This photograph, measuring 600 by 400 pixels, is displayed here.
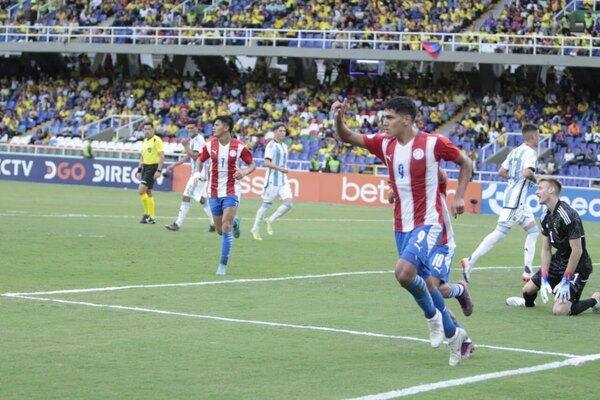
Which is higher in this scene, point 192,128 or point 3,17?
point 3,17

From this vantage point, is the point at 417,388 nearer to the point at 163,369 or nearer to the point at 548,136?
the point at 163,369

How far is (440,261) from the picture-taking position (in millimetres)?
10000

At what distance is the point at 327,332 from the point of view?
10836mm

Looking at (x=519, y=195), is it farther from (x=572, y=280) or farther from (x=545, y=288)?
(x=572, y=280)

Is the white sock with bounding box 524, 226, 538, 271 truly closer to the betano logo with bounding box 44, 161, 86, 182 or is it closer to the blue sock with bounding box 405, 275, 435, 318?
the blue sock with bounding box 405, 275, 435, 318

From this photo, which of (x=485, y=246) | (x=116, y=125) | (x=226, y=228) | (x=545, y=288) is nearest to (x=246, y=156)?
(x=226, y=228)

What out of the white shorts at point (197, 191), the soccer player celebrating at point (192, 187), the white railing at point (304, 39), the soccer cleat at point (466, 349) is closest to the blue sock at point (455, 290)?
the soccer cleat at point (466, 349)

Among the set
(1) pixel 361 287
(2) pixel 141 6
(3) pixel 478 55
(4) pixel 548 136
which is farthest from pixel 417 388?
(2) pixel 141 6

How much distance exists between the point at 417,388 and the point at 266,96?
4387 cm

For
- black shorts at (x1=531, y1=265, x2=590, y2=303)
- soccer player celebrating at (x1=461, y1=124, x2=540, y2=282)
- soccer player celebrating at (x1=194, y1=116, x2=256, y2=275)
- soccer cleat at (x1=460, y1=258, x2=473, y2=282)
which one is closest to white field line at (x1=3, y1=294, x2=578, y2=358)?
black shorts at (x1=531, y1=265, x2=590, y2=303)

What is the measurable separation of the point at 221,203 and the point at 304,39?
32.8 m

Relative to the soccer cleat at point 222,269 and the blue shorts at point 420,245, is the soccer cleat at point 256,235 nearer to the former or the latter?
the soccer cleat at point 222,269

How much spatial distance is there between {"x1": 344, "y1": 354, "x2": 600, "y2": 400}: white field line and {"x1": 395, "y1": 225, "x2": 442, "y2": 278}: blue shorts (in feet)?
3.74

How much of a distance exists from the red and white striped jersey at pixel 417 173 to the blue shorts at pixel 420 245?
0.20ft
